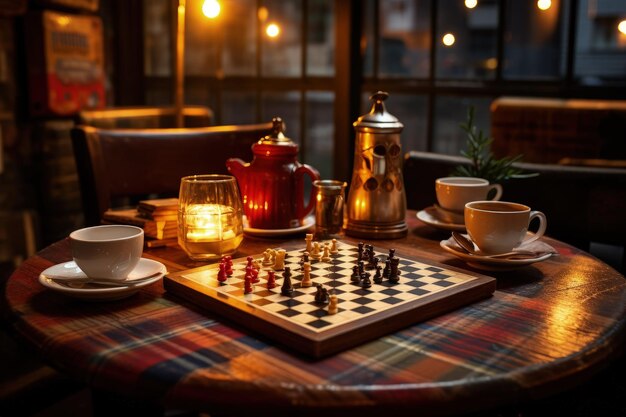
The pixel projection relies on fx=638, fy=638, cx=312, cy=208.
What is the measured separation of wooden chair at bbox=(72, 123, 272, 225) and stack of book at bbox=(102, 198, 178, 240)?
23.3 inches

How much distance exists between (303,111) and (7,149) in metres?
1.54

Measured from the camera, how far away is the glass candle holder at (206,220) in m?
1.32

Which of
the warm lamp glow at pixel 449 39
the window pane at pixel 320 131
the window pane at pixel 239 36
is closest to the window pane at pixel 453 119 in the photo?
the warm lamp glow at pixel 449 39

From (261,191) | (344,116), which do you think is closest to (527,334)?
(261,191)

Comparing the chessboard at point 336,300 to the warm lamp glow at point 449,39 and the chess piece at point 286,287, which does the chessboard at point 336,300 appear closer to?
the chess piece at point 286,287

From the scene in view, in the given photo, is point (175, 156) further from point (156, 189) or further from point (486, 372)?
point (486, 372)

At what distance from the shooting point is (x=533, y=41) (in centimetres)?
304

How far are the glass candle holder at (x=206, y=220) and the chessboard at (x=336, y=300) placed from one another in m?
0.07

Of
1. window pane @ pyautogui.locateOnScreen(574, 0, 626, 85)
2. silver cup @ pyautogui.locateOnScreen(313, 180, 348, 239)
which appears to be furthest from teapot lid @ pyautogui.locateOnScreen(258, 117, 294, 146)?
window pane @ pyautogui.locateOnScreen(574, 0, 626, 85)

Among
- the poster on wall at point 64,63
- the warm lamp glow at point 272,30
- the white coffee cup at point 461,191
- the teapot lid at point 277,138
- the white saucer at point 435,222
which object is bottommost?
the white saucer at point 435,222

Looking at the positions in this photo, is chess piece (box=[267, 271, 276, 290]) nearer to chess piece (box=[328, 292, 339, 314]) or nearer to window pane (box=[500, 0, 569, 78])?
chess piece (box=[328, 292, 339, 314])

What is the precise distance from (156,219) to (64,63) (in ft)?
7.08

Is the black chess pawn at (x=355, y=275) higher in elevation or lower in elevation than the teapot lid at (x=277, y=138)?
lower

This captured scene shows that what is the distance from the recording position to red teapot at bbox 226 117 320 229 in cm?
155
